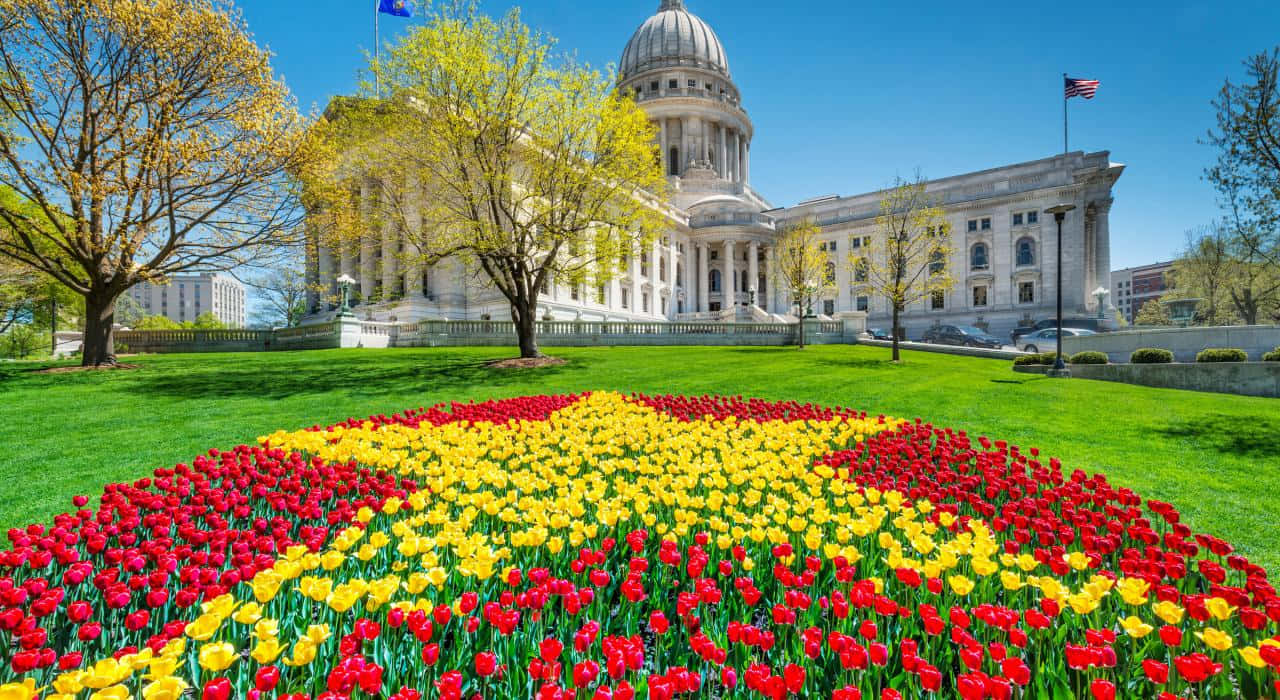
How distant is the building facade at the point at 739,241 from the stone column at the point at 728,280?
220 mm

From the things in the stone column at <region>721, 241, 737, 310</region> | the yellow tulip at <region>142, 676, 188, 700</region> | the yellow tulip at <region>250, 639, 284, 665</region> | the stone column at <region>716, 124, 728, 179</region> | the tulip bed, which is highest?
the stone column at <region>716, 124, 728, 179</region>

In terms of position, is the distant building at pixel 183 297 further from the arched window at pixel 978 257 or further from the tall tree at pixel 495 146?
the arched window at pixel 978 257

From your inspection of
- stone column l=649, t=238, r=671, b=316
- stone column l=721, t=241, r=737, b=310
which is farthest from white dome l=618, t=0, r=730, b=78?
stone column l=649, t=238, r=671, b=316

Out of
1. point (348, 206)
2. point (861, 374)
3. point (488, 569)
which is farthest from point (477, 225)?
point (488, 569)

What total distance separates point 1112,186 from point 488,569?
268ft

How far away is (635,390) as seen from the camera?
1561cm

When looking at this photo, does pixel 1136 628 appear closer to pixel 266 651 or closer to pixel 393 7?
pixel 266 651

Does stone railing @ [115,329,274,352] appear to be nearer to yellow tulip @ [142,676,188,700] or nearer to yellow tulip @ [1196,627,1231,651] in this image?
yellow tulip @ [142,676,188,700]

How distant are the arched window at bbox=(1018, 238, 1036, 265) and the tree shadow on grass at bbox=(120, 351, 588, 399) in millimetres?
61740

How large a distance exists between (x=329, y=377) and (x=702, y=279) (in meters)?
64.0

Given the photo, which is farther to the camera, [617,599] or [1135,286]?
[1135,286]

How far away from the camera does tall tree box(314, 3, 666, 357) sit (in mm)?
19469

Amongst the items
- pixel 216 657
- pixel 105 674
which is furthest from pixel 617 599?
pixel 105 674

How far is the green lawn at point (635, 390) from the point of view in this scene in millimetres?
6898
